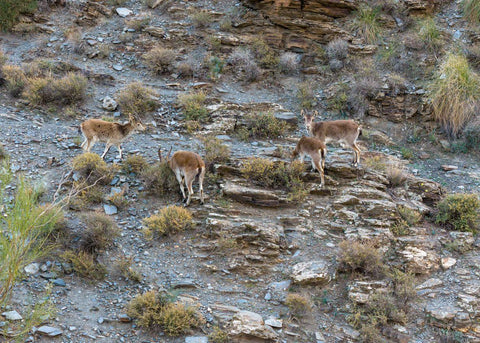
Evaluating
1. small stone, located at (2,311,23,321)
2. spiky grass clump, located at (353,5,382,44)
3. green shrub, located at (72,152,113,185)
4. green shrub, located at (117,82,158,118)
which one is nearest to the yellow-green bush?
green shrub, located at (117,82,158,118)

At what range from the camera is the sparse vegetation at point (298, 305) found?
26.6 feet

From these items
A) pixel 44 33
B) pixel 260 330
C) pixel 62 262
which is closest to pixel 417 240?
pixel 260 330

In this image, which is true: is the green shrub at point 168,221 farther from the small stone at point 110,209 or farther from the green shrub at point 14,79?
the green shrub at point 14,79

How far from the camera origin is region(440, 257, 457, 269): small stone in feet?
30.9

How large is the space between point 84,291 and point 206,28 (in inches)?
565

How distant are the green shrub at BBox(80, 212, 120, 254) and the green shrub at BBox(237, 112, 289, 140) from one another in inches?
254

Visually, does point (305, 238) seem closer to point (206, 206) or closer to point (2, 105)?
point (206, 206)

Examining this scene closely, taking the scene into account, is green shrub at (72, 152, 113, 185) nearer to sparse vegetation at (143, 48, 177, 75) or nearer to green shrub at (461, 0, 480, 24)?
sparse vegetation at (143, 48, 177, 75)

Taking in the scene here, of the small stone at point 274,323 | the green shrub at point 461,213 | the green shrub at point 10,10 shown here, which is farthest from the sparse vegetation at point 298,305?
the green shrub at point 10,10

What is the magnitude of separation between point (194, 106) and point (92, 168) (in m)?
5.06

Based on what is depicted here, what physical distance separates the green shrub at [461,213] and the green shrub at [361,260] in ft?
8.87

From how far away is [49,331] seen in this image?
6.79m

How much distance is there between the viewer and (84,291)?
7.90 metres

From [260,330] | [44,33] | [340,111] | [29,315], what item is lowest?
[260,330]
